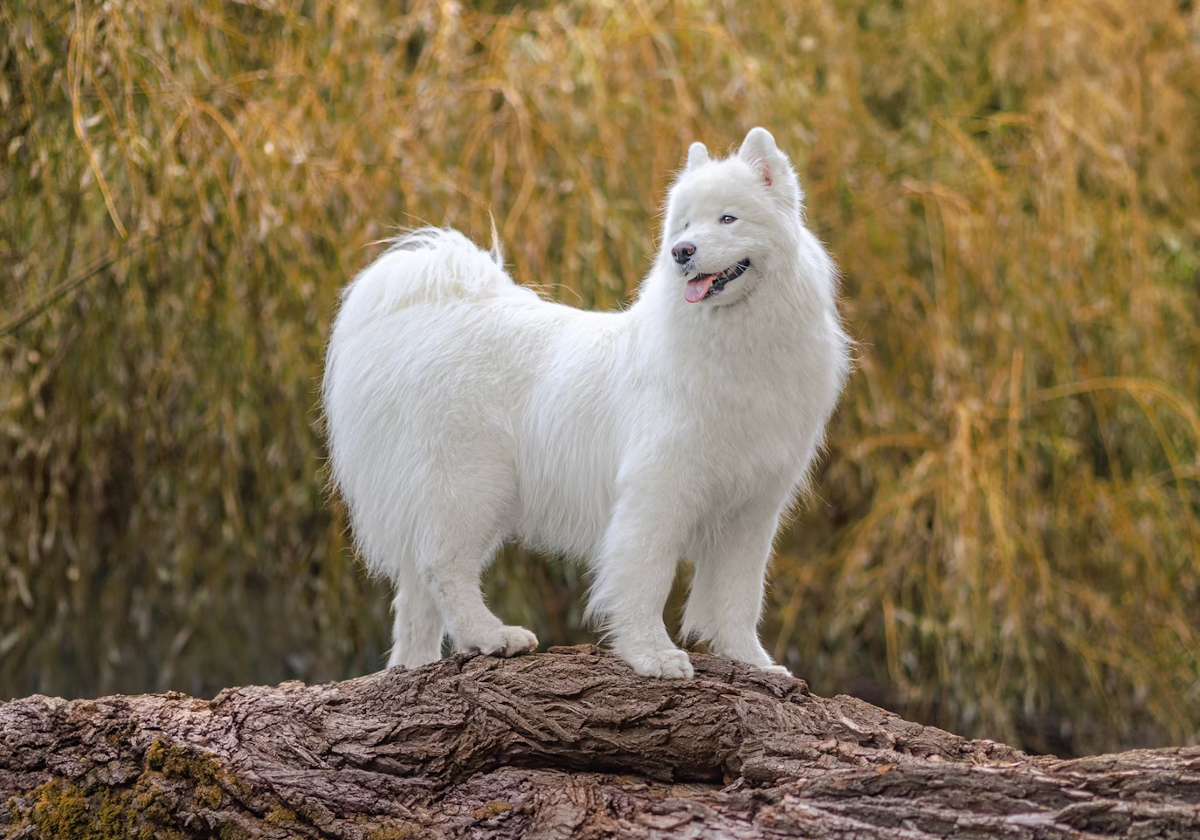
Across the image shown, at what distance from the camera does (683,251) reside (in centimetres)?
314

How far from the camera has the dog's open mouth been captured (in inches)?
125

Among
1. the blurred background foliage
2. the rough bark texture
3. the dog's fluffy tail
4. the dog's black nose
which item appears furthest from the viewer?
the blurred background foliage

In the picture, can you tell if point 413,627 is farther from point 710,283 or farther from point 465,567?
point 710,283

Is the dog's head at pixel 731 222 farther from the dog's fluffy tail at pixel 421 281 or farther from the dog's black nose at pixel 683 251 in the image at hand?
the dog's fluffy tail at pixel 421 281

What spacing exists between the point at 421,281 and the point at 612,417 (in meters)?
0.74

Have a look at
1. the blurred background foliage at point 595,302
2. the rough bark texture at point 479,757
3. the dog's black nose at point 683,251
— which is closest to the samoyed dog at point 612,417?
the dog's black nose at point 683,251

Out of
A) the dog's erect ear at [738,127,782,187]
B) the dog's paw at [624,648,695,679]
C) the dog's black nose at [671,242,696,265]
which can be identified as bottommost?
the dog's paw at [624,648,695,679]

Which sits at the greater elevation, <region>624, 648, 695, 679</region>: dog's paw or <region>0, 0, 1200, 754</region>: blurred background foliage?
<region>0, 0, 1200, 754</region>: blurred background foliage

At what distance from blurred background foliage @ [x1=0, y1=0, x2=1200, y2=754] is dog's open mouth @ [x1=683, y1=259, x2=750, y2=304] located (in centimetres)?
145

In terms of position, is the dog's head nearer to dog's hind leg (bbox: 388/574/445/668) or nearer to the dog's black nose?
the dog's black nose

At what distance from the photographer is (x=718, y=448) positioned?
330 cm

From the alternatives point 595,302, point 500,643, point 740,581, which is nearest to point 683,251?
point 740,581

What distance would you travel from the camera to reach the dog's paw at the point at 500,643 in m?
3.38

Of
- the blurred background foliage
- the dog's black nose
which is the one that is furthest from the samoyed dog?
the blurred background foliage
